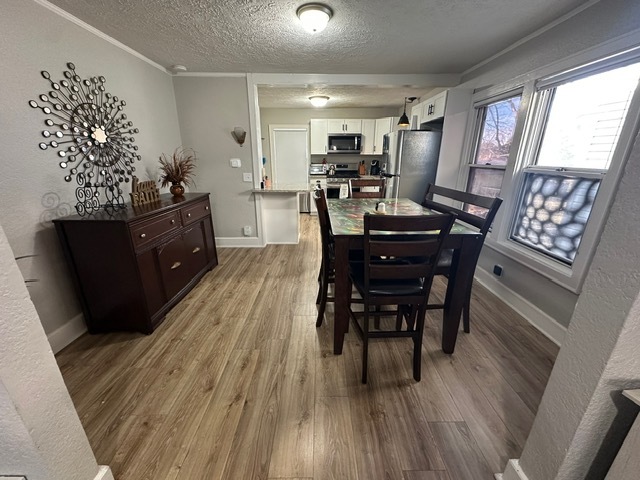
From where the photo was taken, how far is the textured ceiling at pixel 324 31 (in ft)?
5.81

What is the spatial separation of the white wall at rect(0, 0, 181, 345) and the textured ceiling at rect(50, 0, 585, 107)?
8.0 inches

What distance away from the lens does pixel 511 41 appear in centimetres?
229

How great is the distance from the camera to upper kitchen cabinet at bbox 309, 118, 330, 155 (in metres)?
5.48

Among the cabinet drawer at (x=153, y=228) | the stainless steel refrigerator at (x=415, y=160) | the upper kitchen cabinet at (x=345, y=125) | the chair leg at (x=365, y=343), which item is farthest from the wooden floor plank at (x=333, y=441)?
the upper kitchen cabinet at (x=345, y=125)

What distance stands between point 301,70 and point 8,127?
2637mm

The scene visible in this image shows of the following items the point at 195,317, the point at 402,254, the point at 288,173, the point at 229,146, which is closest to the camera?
the point at 402,254

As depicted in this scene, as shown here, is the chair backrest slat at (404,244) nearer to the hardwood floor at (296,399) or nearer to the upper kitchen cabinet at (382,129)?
the hardwood floor at (296,399)

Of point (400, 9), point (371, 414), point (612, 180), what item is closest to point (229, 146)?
point (400, 9)

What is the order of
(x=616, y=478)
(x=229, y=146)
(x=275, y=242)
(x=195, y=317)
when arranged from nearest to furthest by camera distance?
(x=616, y=478)
(x=195, y=317)
(x=229, y=146)
(x=275, y=242)

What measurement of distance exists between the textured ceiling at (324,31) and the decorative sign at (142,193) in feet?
3.99

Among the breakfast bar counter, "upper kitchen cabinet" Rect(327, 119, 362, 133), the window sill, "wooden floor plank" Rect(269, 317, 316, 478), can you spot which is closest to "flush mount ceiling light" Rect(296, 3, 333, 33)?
the breakfast bar counter

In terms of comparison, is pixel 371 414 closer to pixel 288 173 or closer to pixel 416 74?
pixel 416 74

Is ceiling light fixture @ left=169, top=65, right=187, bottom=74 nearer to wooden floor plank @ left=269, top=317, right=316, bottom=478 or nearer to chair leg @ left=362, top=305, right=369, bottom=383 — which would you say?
wooden floor plank @ left=269, top=317, right=316, bottom=478

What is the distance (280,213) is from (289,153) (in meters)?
2.58
